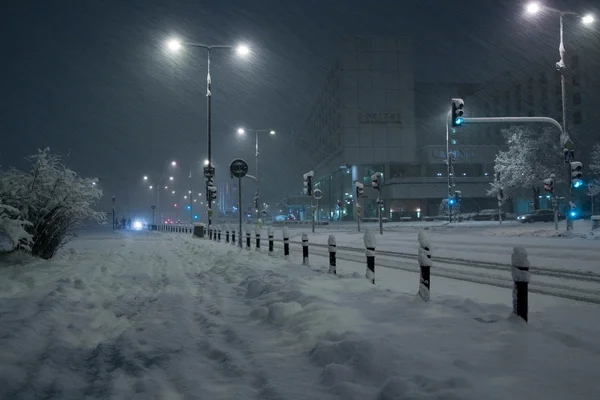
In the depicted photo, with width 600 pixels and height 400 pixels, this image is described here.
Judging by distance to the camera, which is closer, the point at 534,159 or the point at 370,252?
the point at 370,252

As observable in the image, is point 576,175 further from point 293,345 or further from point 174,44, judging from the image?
point 293,345

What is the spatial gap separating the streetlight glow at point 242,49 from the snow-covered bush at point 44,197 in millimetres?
11877

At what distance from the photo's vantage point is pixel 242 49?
78.5 ft

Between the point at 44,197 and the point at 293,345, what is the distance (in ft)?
39.4

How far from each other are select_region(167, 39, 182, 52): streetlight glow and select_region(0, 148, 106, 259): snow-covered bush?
11.0m

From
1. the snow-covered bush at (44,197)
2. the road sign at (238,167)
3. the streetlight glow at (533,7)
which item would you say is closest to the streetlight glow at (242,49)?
the road sign at (238,167)

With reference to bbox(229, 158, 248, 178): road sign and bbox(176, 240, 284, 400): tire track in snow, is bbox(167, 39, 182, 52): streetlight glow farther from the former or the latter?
bbox(176, 240, 284, 400): tire track in snow

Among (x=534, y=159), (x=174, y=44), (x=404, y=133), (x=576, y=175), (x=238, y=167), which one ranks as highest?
(x=404, y=133)

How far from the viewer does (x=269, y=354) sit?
464 centimetres

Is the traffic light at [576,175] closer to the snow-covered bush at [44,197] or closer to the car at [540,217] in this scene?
the snow-covered bush at [44,197]

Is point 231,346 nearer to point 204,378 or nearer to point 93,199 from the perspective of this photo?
point 204,378

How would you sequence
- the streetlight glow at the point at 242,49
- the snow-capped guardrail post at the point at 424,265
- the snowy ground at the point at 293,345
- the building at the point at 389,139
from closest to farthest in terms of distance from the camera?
the snowy ground at the point at 293,345
the snow-capped guardrail post at the point at 424,265
the streetlight glow at the point at 242,49
the building at the point at 389,139

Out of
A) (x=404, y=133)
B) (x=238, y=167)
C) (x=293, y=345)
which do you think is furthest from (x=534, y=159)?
(x=293, y=345)

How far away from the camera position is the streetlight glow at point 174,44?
23.7m
